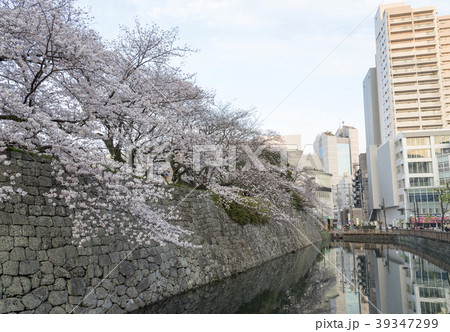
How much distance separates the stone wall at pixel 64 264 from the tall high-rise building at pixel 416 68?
7025cm

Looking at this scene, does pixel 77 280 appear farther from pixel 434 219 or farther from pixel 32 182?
pixel 434 219

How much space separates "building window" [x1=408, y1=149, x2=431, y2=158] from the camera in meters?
62.3

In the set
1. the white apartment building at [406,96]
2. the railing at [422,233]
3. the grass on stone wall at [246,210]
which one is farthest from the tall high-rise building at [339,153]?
the grass on stone wall at [246,210]

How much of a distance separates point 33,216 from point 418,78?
77921mm

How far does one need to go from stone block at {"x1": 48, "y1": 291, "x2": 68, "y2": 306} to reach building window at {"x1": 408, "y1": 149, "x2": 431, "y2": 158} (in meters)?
65.2

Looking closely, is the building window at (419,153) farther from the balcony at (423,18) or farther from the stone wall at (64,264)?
the stone wall at (64,264)

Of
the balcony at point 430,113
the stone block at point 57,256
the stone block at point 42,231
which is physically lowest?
the stone block at point 57,256

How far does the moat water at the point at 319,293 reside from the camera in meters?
10.0

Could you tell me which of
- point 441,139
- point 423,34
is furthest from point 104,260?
point 423,34

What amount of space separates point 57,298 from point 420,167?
65.6 meters

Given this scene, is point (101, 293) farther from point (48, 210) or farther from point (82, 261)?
point (48, 210)

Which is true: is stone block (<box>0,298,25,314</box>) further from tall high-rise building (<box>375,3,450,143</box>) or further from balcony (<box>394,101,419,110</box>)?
balcony (<box>394,101,419,110</box>)

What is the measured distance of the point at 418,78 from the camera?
2800 inches

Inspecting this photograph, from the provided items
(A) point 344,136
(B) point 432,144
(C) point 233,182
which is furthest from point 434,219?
(A) point 344,136
